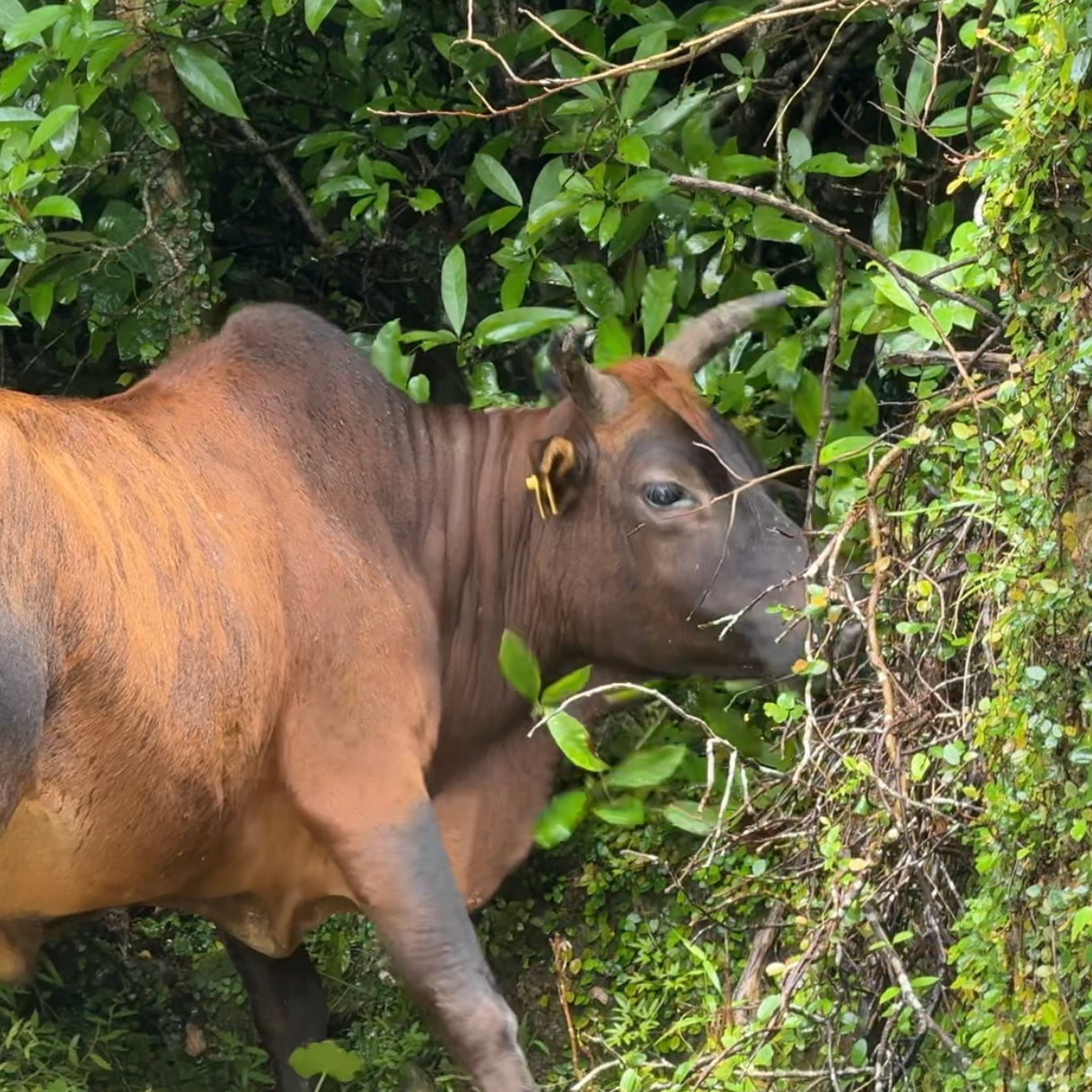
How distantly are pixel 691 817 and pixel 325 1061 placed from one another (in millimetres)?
1180

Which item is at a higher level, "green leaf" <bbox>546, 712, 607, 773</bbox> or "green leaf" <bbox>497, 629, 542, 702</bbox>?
"green leaf" <bbox>546, 712, 607, 773</bbox>

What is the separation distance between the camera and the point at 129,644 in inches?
154

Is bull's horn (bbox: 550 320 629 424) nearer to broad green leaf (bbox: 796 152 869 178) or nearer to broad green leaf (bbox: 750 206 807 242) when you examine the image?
broad green leaf (bbox: 750 206 807 242)

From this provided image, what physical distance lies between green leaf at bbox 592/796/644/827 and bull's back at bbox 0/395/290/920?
1.03 metres

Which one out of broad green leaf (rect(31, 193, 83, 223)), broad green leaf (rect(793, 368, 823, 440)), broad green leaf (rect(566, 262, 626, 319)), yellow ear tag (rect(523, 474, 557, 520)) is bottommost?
yellow ear tag (rect(523, 474, 557, 520))

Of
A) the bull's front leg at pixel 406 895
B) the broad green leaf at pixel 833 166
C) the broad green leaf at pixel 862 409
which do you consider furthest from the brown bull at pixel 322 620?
the broad green leaf at pixel 833 166

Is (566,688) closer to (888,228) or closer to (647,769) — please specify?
(647,769)

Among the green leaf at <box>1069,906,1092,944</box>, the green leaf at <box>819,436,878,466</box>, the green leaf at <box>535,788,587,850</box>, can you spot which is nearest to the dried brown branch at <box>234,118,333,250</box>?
the green leaf at <box>535,788,587,850</box>

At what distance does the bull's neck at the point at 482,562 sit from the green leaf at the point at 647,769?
0.35 metres

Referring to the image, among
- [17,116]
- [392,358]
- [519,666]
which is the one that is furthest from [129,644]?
[17,116]

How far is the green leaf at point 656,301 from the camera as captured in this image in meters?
5.24

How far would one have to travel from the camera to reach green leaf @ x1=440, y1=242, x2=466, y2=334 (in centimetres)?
523

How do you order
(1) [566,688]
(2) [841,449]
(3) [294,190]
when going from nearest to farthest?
(2) [841,449] < (1) [566,688] < (3) [294,190]

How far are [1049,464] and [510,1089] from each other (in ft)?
6.60
